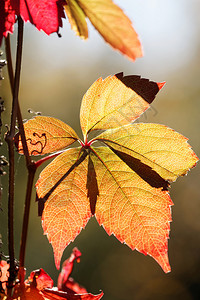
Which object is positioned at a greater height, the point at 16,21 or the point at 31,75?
the point at 16,21

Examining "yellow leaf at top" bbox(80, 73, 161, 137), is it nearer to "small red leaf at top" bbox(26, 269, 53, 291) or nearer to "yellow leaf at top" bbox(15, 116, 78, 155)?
"yellow leaf at top" bbox(15, 116, 78, 155)

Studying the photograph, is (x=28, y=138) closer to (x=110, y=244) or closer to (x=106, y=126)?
(x=106, y=126)

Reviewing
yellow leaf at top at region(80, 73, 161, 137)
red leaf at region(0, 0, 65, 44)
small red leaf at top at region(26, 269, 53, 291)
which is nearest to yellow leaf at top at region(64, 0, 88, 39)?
red leaf at region(0, 0, 65, 44)

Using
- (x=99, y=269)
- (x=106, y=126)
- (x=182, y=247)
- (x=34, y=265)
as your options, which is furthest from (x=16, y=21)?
(x=182, y=247)

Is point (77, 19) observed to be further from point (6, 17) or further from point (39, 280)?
point (39, 280)

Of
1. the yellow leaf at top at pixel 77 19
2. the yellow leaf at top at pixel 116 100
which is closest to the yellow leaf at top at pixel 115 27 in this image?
the yellow leaf at top at pixel 77 19

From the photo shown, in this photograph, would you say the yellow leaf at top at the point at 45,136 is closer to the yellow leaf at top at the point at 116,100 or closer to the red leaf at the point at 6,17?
the yellow leaf at top at the point at 116,100

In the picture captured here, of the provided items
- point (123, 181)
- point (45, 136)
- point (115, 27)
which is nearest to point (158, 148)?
point (123, 181)
